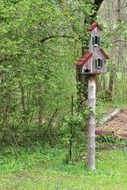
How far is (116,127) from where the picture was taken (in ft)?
56.7

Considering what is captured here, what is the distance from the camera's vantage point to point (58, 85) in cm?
1192

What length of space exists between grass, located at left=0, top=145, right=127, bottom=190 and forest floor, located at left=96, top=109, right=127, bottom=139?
9.90 feet

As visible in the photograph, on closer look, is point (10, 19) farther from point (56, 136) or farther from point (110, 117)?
point (110, 117)

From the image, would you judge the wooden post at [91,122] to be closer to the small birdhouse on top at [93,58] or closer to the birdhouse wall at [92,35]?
the small birdhouse on top at [93,58]

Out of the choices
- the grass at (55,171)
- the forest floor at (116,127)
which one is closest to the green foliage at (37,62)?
the grass at (55,171)

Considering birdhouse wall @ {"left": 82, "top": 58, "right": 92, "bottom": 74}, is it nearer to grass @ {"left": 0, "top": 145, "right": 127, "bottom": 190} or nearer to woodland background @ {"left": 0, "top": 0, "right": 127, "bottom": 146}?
woodland background @ {"left": 0, "top": 0, "right": 127, "bottom": 146}

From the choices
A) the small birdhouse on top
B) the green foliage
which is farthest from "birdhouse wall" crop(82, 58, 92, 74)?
the green foliage

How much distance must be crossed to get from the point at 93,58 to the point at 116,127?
7696mm

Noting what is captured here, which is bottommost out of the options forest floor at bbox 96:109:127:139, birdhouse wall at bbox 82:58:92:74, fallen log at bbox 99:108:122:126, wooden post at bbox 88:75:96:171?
forest floor at bbox 96:109:127:139

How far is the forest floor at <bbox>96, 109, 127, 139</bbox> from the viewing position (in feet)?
51.0

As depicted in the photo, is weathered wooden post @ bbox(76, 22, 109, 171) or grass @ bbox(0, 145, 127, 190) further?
weathered wooden post @ bbox(76, 22, 109, 171)

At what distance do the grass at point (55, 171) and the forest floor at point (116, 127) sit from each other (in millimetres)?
3019

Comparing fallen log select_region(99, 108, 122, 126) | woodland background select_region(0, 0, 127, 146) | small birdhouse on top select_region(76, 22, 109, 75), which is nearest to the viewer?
small birdhouse on top select_region(76, 22, 109, 75)

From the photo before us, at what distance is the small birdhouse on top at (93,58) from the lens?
9.82 m
